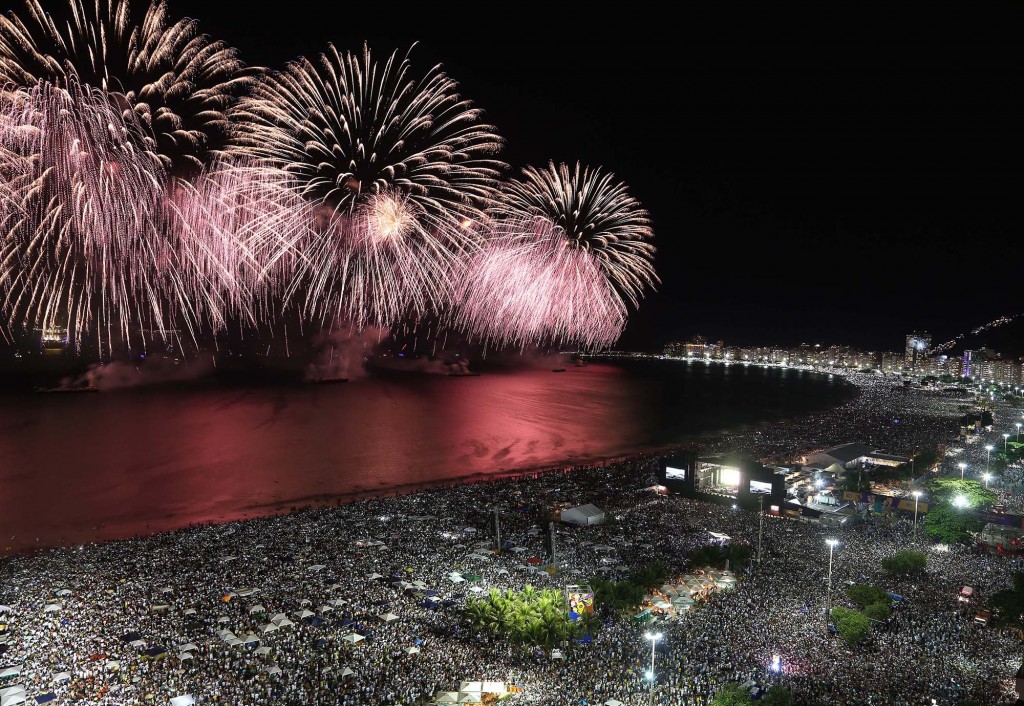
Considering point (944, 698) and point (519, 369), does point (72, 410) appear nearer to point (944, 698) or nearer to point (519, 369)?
point (944, 698)

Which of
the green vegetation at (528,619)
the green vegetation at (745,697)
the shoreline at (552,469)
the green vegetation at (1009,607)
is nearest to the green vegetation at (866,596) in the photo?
the green vegetation at (1009,607)

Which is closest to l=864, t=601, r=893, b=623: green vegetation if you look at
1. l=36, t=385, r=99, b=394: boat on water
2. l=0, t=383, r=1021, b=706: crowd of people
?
l=0, t=383, r=1021, b=706: crowd of people

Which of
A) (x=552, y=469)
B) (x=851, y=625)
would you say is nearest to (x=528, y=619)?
(x=851, y=625)

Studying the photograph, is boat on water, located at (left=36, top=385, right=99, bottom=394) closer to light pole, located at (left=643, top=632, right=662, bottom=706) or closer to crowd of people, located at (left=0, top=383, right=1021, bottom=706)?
crowd of people, located at (left=0, top=383, right=1021, bottom=706)

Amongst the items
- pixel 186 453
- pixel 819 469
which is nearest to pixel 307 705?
pixel 819 469

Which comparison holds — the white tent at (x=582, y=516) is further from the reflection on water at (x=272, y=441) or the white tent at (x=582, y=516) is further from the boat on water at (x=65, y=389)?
the boat on water at (x=65, y=389)

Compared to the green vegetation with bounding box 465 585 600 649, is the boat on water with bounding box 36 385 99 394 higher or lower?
lower
